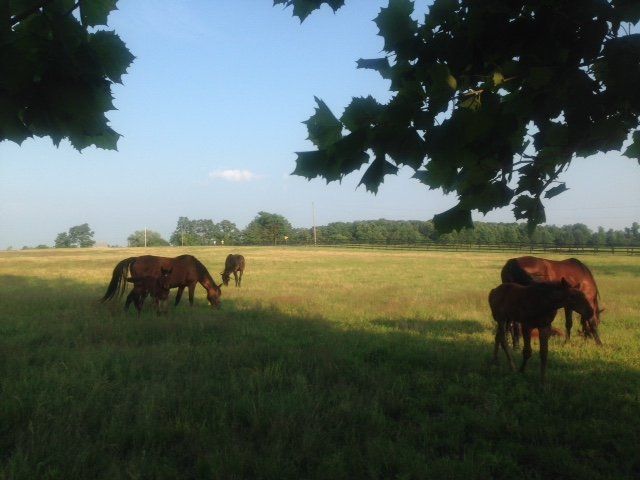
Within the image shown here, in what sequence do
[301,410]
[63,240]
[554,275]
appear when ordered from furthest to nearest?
[63,240] → [554,275] → [301,410]

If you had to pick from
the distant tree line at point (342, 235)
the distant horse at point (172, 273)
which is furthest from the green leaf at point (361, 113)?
the distant tree line at point (342, 235)

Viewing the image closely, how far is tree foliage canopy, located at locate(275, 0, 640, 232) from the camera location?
2.18 m

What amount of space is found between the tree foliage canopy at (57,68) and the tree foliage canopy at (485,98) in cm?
99

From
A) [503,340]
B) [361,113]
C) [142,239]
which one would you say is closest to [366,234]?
[142,239]

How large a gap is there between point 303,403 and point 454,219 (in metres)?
2.99

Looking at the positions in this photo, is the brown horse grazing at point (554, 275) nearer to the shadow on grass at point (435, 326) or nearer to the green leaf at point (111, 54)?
the shadow on grass at point (435, 326)

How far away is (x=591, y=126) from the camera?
243 cm

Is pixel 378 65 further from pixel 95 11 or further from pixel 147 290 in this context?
pixel 147 290

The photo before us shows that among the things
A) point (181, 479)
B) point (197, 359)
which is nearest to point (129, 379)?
point (197, 359)

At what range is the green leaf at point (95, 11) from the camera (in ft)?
6.75

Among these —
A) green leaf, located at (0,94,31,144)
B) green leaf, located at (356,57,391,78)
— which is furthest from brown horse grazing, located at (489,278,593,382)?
green leaf, located at (0,94,31,144)

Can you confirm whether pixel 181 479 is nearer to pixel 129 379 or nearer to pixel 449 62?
pixel 129 379

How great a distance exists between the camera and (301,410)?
466cm

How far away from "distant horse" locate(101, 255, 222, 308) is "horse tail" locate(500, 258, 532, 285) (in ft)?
25.5
